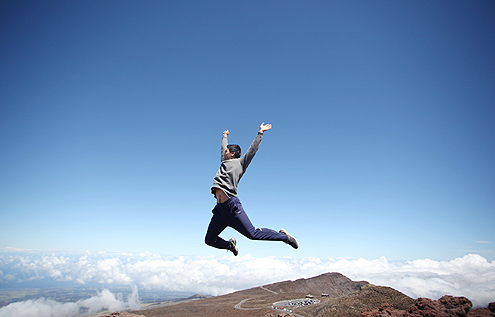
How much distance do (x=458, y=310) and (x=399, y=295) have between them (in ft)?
95.7

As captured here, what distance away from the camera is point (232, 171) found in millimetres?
4883

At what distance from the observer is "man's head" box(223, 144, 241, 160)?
212 inches

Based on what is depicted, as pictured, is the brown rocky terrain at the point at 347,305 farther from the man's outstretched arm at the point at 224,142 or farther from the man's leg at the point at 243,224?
the man's outstretched arm at the point at 224,142

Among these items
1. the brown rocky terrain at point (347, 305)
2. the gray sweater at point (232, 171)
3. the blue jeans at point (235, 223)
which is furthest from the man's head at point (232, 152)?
the brown rocky terrain at point (347, 305)

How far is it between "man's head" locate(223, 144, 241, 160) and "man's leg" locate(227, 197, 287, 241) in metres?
1.06

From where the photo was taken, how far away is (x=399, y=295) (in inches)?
1131

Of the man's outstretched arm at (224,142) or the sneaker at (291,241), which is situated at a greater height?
the man's outstretched arm at (224,142)

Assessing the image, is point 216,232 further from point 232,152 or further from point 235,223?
point 232,152

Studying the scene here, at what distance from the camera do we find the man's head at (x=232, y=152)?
5.38 metres

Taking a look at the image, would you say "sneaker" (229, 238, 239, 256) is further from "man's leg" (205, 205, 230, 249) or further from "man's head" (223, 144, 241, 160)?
"man's head" (223, 144, 241, 160)

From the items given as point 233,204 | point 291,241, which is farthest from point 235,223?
point 291,241

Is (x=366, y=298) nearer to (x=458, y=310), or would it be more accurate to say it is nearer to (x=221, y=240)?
(x=458, y=310)

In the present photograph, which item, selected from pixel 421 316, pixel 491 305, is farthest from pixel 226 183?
pixel 491 305

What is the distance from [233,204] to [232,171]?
68 centimetres
